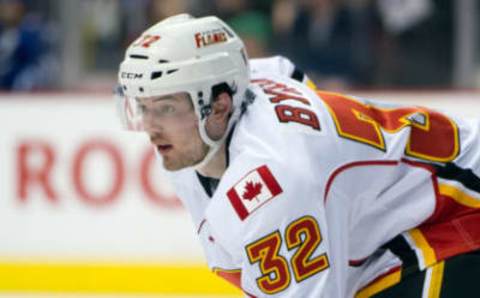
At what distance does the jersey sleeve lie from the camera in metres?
2.18

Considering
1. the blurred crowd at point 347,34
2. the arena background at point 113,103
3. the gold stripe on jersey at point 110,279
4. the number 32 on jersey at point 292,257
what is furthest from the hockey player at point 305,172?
the blurred crowd at point 347,34

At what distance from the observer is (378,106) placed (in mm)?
2521

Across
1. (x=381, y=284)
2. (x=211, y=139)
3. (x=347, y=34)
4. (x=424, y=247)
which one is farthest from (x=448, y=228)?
(x=347, y=34)

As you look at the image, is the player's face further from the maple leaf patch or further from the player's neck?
the maple leaf patch

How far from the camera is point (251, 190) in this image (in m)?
2.21

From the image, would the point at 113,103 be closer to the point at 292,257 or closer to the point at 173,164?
the point at 173,164

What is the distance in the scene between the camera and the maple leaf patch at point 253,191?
86.3 inches

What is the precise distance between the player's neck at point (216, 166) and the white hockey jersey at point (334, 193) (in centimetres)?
6

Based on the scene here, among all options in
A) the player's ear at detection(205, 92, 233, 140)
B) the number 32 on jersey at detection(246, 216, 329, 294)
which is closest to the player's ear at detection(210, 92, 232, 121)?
the player's ear at detection(205, 92, 233, 140)

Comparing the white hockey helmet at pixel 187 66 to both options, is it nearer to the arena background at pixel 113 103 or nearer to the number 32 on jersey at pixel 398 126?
the number 32 on jersey at pixel 398 126

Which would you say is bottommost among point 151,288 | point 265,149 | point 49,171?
point 151,288

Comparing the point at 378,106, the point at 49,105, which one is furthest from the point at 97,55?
the point at 378,106

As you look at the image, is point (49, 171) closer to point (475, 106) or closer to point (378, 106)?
point (475, 106)

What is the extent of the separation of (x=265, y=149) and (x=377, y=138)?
0.81 ft
